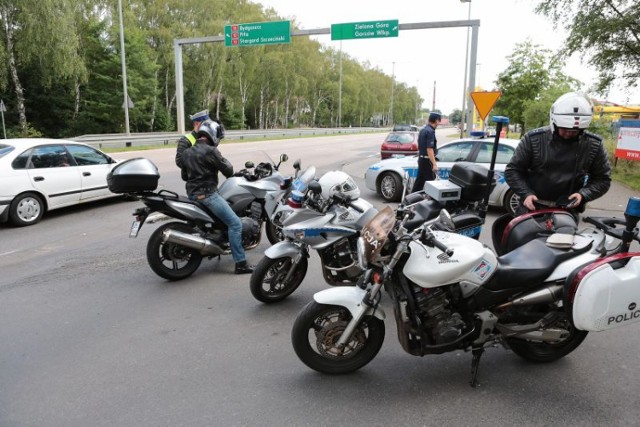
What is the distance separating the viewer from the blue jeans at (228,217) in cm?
542

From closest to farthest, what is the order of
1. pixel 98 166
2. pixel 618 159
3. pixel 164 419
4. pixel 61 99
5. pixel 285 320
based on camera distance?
pixel 164 419, pixel 285 320, pixel 98 166, pixel 618 159, pixel 61 99

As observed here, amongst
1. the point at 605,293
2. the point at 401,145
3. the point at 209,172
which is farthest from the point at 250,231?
the point at 401,145

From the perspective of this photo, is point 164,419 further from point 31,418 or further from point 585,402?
point 585,402

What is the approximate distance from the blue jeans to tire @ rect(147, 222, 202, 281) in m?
0.37

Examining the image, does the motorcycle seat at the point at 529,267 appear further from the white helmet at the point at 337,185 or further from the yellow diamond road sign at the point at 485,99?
the yellow diamond road sign at the point at 485,99

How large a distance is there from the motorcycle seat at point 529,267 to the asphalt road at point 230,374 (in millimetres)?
784

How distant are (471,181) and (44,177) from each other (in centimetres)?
740

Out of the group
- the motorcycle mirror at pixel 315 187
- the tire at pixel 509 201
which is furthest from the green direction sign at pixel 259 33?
the motorcycle mirror at pixel 315 187

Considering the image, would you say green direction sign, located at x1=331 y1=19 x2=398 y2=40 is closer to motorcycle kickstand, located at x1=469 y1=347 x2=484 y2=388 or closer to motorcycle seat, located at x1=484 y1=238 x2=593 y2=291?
motorcycle seat, located at x1=484 y1=238 x2=593 y2=291

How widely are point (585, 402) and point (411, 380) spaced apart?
113cm

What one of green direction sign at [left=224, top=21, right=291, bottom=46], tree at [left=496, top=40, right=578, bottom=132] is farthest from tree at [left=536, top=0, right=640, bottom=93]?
green direction sign at [left=224, top=21, right=291, bottom=46]

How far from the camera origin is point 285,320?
4.41 meters

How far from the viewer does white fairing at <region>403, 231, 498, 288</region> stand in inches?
114

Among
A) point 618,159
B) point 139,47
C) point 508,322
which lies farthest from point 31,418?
point 139,47
